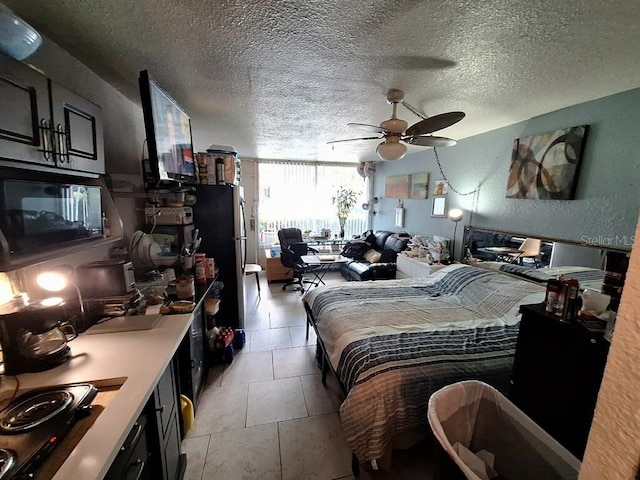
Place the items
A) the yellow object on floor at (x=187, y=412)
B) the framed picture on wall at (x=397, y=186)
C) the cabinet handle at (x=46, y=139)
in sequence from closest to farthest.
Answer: the cabinet handle at (x=46, y=139)
the yellow object on floor at (x=187, y=412)
the framed picture on wall at (x=397, y=186)

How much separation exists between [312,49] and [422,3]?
0.61 m

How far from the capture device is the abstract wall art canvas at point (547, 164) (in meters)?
2.22

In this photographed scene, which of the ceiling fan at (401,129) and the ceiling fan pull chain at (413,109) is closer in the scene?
the ceiling fan at (401,129)

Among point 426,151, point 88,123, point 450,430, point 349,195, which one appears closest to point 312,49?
point 88,123

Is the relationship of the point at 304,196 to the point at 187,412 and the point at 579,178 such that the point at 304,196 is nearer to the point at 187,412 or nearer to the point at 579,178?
the point at 579,178

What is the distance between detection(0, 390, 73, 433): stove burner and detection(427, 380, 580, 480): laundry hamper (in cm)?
133

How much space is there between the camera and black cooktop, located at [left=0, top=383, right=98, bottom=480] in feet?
2.28

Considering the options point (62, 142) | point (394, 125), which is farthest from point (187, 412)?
point (394, 125)

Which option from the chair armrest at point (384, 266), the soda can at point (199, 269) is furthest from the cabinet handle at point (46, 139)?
the chair armrest at point (384, 266)

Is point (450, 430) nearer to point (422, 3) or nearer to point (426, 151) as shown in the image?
point (422, 3)

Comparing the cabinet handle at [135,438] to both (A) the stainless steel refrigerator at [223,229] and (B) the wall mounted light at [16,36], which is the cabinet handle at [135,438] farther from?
(A) the stainless steel refrigerator at [223,229]

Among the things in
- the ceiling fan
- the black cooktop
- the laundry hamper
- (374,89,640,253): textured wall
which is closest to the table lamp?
the black cooktop

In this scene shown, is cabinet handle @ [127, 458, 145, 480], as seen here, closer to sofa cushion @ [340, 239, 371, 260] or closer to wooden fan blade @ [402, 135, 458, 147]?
wooden fan blade @ [402, 135, 458, 147]

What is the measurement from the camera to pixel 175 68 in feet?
5.86
